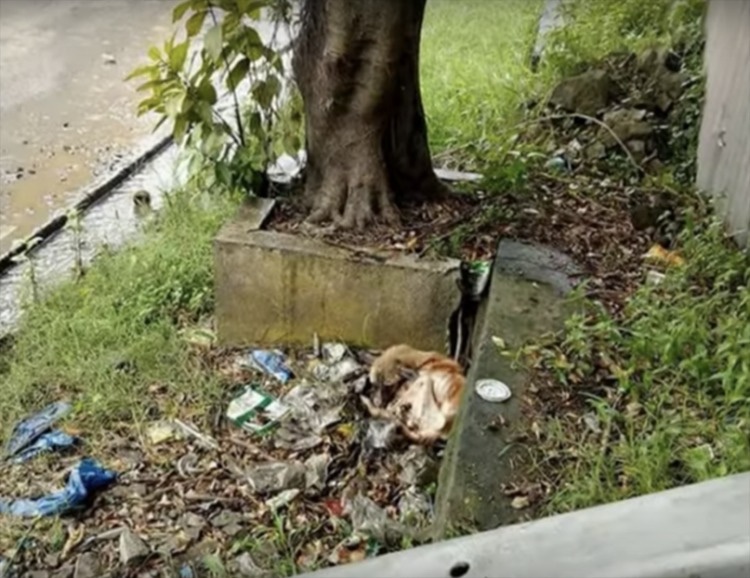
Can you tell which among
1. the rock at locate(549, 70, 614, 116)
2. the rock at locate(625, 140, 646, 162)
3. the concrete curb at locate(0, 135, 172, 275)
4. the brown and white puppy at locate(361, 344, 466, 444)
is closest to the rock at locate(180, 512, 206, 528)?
the brown and white puppy at locate(361, 344, 466, 444)

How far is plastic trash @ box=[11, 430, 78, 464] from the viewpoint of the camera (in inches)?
93.4

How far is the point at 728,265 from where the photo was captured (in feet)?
7.78

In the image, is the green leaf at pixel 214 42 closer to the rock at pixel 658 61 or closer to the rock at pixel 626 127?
the rock at pixel 626 127

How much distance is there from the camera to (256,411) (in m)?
2.48

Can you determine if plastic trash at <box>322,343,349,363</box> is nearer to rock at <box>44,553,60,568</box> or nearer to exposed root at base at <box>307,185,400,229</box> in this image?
exposed root at base at <box>307,185,400,229</box>

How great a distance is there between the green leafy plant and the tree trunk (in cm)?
14

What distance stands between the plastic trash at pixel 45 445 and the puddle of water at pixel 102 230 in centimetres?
74

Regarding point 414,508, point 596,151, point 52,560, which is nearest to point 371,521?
point 414,508

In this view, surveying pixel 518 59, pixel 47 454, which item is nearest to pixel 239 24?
pixel 47 454

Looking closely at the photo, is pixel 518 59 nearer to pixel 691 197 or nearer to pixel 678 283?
pixel 691 197

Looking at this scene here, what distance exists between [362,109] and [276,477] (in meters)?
1.16

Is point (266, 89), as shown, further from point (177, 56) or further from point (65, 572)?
point (65, 572)

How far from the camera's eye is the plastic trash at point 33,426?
242 centimetres

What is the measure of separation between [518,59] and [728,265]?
9.65 feet
